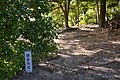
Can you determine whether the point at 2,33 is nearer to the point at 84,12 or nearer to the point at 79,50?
the point at 79,50

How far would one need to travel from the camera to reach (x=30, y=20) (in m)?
5.77

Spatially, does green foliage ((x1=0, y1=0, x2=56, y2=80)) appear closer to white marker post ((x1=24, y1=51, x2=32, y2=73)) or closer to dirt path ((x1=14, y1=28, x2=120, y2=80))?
white marker post ((x1=24, y1=51, x2=32, y2=73))

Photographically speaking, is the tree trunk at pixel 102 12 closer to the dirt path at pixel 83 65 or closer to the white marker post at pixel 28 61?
the dirt path at pixel 83 65

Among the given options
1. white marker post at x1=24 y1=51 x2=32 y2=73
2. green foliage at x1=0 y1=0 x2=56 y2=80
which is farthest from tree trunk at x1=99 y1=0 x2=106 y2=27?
white marker post at x1=24 y1=51 x2=32 y2=73

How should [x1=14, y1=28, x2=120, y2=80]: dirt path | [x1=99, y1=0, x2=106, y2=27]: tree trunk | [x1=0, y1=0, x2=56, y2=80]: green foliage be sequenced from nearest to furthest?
[x1=0, y1=0, x2=56, y2=80]: green foliage
[x1=14, y1=28, x2=120, y2=80]: dirt path
[x1=99, y1=0, x2=106, y2=27]: tree trunk

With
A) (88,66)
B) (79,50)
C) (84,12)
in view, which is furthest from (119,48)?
(84,12)

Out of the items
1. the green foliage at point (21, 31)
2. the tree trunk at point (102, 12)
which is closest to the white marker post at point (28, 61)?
the green foliage at point (21, 31)

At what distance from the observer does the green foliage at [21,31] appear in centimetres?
491

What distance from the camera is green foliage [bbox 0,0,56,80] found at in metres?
4.91

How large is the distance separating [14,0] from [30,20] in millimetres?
637

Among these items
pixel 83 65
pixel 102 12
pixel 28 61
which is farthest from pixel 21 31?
pixel 102 12

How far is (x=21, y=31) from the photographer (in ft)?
18.3

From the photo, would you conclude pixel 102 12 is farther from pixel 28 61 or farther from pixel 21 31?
pixel 21 31

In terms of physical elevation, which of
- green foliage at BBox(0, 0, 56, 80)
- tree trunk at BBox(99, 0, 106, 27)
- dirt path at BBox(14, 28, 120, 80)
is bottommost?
dirt path at BBox(14, 28, 120, 80)
